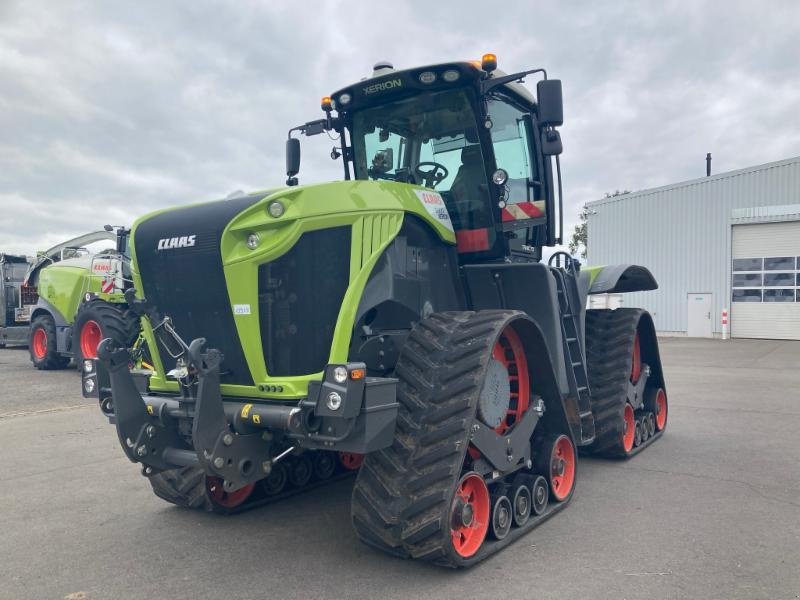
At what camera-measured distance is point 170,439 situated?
13.7 ft

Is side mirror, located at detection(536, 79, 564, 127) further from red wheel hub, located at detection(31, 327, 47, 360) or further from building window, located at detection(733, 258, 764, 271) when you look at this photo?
building window, located at detection(733, 258, 764, 271)

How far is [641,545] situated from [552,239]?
2829 mm

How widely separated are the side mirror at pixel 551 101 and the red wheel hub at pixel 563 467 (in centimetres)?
225

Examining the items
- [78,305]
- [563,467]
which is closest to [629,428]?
[563,467]

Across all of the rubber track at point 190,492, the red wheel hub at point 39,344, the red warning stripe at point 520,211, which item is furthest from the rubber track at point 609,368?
the red wheel hub at point 39,344

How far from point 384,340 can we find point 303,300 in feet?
1.87

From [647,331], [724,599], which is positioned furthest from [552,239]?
[724,599]

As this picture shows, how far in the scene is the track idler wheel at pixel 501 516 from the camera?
4.16 metres

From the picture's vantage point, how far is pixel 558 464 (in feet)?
16.6

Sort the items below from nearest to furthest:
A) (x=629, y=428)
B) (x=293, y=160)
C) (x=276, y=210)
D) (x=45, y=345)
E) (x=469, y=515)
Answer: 1. (x=276, y=210)
2. (x=469, y=515)
3. (x=293, y=160)
4. (x=629, y=428)
5. (x=45, y=345)

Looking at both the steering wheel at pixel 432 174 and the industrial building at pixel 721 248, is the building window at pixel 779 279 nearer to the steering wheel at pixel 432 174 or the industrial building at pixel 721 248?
the industrial building at pixel 721 248

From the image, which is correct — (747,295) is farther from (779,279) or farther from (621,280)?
(621,280)

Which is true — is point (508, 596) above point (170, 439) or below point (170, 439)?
below

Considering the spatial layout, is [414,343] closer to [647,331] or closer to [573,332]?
[573,332]
